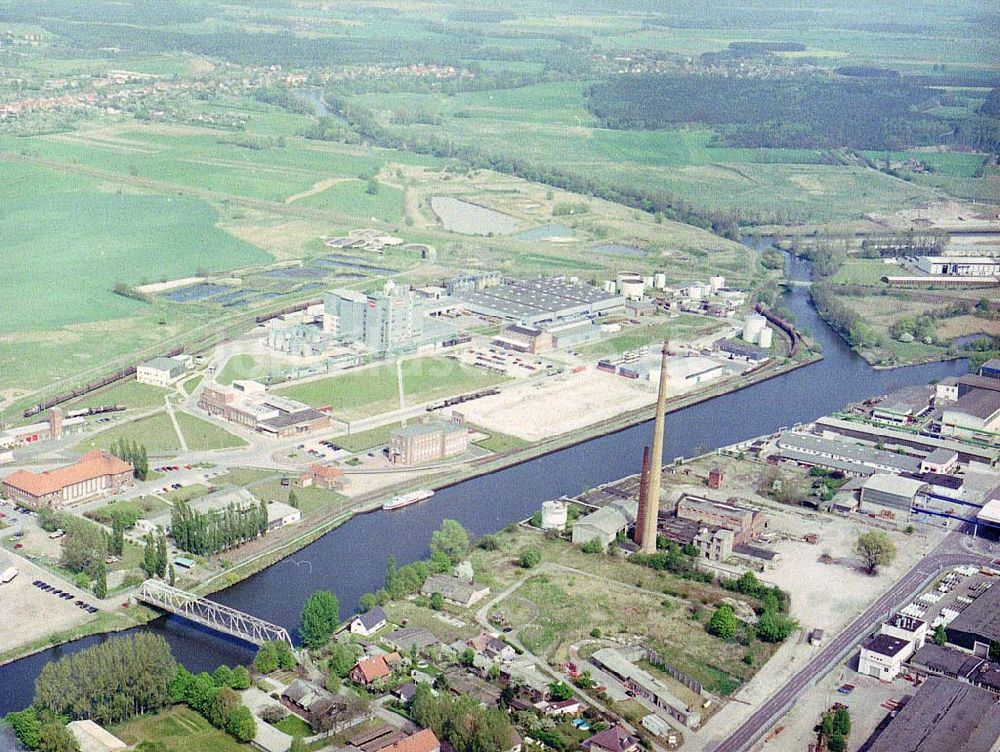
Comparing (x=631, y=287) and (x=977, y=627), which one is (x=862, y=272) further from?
(x=977, y=627)

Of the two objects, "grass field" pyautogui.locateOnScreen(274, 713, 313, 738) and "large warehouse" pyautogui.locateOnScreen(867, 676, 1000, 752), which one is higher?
"large warehouse" pyautogui.locateOnScreen(867, 676, 1000, 752)

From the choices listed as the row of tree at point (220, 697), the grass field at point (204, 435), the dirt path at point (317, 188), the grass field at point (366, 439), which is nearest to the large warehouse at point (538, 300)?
the grass field at point (366, 439)

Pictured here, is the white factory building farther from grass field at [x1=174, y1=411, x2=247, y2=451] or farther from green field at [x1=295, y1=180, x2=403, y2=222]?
grass field at [x1=174, y1=411, x2=247, y2=451]

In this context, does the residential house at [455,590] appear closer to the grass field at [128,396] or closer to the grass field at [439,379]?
the grass field at [439,379]

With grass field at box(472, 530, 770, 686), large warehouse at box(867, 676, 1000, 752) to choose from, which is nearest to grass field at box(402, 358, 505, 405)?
grass field at box(472, 530, 770, 686)

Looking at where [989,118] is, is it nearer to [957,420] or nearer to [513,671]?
[957,420]
